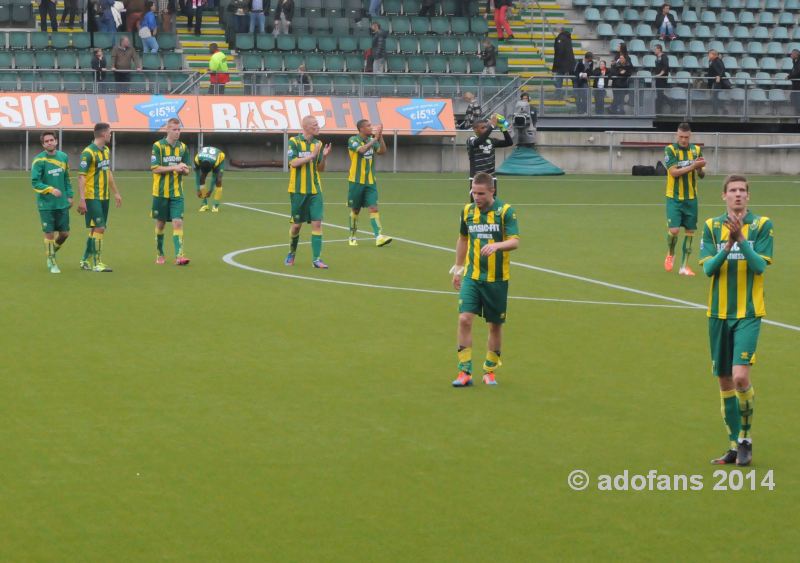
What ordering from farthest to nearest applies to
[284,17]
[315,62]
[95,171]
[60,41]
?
1. [284,17]
2. [315,62]
3. [60,41]
4. [95,171]

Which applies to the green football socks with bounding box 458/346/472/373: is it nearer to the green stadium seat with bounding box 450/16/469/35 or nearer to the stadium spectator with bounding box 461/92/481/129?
the stadium spectator with bounding box 461/92/481/129

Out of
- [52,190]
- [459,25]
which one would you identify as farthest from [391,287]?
[459,25]

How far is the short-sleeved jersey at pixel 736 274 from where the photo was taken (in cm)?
888

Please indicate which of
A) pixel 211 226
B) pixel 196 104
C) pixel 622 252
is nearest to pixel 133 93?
pixel 196 104

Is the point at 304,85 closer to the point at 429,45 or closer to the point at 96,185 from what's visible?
the point at 429,45

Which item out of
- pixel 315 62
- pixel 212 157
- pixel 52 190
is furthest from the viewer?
pixel 315 62

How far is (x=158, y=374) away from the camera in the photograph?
1205 cm

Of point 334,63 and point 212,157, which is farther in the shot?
point 334,63

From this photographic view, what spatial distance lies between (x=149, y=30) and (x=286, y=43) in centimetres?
432

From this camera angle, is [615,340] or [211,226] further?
[211,226]

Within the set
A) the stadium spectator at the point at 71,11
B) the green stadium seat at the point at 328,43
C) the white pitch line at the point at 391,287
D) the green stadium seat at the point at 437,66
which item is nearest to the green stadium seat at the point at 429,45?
the green stadium seat at the point at 437,66

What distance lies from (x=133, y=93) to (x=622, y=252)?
19.5 metres

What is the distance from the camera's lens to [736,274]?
8914 millimetres

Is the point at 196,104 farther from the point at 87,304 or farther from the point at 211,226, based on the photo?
the point at 87,304
